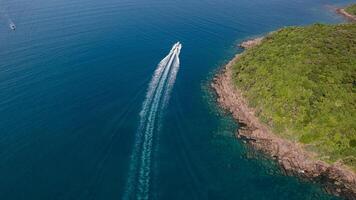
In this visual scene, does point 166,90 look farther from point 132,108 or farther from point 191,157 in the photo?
point 191,157

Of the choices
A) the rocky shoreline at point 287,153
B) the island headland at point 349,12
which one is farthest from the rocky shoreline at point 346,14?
the rocky shoreline at point 287,153

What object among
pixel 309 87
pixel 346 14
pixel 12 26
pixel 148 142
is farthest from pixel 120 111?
pixel 346 14

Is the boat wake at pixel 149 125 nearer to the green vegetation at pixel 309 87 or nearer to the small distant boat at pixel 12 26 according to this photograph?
the green vegetation at pixel 309 87

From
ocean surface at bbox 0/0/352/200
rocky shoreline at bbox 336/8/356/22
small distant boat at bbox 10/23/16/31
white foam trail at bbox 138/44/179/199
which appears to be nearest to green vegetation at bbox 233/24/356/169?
ocean surface at bbox 0/0/352/200

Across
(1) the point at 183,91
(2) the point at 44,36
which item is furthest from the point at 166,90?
(2) the point at 44,36

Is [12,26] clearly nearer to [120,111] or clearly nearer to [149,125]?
[120,111]

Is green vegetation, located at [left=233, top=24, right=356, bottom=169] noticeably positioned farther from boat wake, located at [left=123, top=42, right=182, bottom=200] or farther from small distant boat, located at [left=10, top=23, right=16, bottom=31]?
small distant boat, located at [left=10, top=23, right=16, bottom=31]
